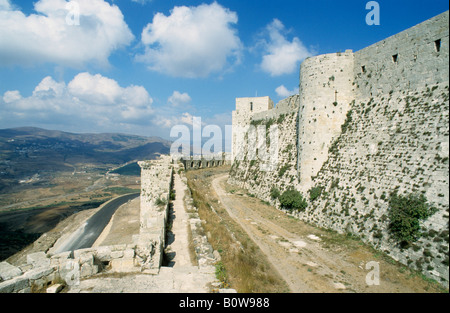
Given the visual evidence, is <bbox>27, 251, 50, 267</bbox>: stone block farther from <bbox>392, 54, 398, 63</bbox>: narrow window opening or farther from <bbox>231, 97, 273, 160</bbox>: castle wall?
<bbox>231, 97, 273, 160</bbox>: castle wall

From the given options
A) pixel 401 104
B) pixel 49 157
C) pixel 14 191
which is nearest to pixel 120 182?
pixel 14 191

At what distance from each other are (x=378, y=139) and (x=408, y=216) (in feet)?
19.1

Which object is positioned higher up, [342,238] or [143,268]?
[143,268]

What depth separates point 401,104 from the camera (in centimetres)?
1355

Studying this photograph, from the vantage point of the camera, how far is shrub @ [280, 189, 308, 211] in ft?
57.4

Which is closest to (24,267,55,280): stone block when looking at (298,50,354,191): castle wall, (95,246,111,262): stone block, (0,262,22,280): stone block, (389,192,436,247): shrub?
(0,262,22,280): stone block

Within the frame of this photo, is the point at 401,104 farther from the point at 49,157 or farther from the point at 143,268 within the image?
the point at 49,157

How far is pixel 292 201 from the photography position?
18.1 meters

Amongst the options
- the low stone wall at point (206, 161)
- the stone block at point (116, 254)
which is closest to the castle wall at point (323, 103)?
the stone block at point (116, 254)

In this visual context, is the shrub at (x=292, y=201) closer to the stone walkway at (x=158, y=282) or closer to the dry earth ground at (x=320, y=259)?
the dry earth ground at (x=320, y=259)

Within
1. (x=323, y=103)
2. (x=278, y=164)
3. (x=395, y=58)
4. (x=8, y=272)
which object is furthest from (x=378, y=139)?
(x=8, y=272)

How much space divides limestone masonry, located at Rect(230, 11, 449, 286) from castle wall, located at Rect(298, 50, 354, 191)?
74mm

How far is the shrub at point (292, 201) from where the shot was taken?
17500 mm
